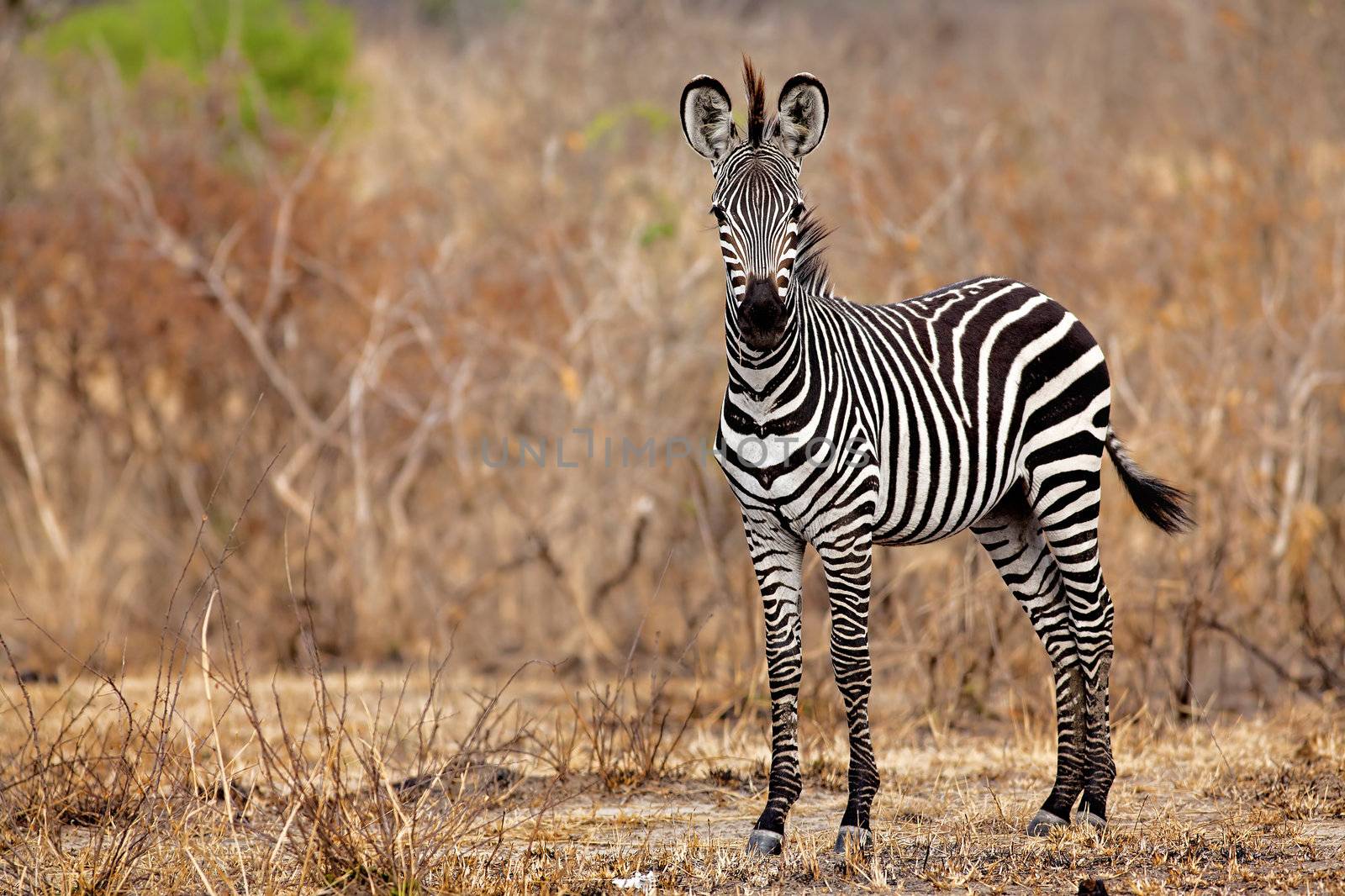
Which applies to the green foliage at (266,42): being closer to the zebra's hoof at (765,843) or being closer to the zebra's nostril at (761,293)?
the zebra's nostril at (761,293)

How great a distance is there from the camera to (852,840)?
467 cm

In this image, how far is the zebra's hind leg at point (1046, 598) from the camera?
5.38 metres

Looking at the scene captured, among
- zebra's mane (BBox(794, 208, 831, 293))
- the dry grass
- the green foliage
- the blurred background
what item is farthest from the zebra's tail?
the green foliage

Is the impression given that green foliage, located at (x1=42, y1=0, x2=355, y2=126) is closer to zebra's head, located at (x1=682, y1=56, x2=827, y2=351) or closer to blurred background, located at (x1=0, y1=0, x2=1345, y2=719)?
blurred background, located at (x1=0, y1=0, x2=1345, y2=719)

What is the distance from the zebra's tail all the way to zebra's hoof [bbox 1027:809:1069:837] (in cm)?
132

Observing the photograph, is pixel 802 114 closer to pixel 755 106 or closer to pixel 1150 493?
pixel 755 106

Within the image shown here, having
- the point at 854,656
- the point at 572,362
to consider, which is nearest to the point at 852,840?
the point at 854,656

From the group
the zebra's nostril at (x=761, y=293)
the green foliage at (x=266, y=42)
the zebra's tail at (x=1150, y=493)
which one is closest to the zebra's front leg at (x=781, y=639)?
the zebra's nostril at (x=761, y=293)

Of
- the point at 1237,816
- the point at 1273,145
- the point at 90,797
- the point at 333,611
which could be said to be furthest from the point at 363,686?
the point at 1273,145

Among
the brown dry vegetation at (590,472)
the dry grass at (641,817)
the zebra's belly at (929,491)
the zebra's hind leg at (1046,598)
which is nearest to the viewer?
the dry grass at (641,817)

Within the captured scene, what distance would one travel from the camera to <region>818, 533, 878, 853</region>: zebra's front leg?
15.6ft

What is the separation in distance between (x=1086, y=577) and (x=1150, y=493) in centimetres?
60

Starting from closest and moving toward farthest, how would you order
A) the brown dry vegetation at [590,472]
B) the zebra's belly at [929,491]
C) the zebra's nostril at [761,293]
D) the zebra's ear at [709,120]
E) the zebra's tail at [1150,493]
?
1. the zebra's nostril at [761,293]
2. the zebra's ear at [709,120]
3. the zebra's belly at [929,491]
4. the brown dry vegetation at [590,472]
5. the zebra's tail at [1150,493]

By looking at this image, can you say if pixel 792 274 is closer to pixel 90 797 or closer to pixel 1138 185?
pixel 90 797
